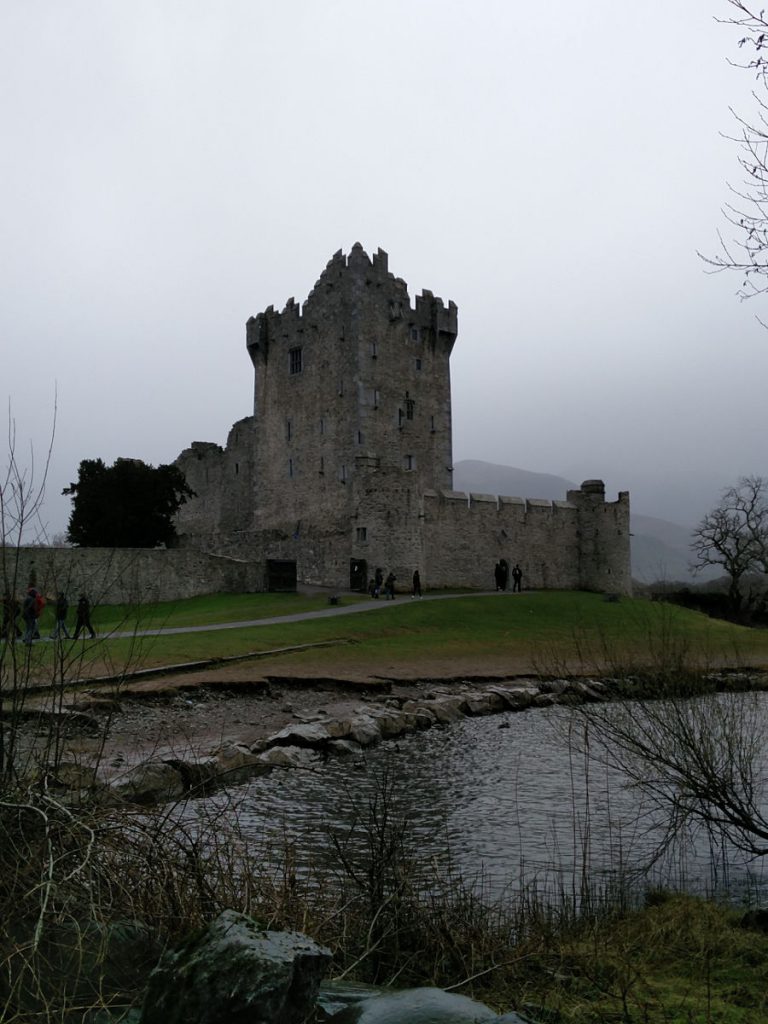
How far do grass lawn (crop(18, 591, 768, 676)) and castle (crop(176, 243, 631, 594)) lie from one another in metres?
3.99

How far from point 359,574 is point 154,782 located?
94.7ft

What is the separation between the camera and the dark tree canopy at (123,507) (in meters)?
46.6

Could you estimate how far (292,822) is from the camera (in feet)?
35.1

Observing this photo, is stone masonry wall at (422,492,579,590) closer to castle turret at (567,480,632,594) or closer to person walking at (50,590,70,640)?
castle turret at (567,480,632,594)

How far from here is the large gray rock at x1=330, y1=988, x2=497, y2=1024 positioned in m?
4.29

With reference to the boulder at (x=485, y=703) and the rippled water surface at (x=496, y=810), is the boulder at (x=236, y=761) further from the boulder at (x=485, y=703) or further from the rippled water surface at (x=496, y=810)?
the boulder at (x=485, y=703)

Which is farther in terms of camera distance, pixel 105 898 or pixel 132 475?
pixel 132 475

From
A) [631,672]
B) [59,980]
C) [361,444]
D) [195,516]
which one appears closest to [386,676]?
[631,672]

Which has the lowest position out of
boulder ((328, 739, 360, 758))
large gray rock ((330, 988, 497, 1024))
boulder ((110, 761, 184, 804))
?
boulder ((328, 739, 360, 758))

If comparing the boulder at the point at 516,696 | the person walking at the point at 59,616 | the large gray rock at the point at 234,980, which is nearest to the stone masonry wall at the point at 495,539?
the boulder at the point at 516,696

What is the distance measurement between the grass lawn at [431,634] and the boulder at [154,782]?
743 cm

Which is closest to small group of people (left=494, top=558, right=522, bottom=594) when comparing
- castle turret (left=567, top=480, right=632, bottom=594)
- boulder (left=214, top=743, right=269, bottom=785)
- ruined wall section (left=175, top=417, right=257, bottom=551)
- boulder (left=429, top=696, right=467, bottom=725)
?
castle turret (left=567, top=480, right=632, bottom=594)

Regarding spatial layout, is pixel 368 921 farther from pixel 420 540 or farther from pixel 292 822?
pixel 420 540

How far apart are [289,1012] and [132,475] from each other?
1796 inches
